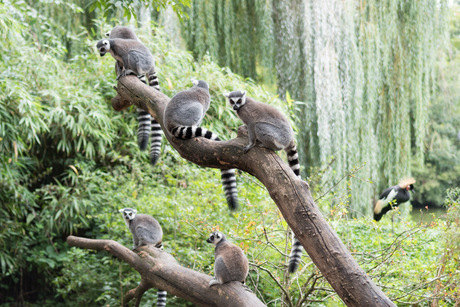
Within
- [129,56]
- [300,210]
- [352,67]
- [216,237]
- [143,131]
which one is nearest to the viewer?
[300,210]

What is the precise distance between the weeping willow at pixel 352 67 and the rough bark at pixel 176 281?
11.0ft

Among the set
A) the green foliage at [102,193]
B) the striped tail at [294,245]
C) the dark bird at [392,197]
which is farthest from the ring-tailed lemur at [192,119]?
the dark bird at [392,197]

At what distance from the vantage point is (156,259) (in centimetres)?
327

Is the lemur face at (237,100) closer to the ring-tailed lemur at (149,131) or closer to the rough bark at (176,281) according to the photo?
the ring-tailed lemur at (149,131)

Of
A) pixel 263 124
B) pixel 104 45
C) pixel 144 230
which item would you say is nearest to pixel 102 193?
pixel 144 230

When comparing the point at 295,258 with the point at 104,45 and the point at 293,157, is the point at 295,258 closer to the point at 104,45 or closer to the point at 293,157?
the point at 293,157

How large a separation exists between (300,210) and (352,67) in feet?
16.6

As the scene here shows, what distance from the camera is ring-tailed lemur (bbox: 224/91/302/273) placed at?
2254 mm

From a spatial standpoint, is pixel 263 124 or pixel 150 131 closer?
pixel 263 124

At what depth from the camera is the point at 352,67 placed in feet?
21.7

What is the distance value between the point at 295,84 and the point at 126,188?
2.90 m

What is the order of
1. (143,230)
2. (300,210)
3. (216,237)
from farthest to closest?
(143,230)
(216,237)
(300,210)

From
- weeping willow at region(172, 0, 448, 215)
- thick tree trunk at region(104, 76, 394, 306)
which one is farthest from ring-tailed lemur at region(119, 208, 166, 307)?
weeping willow at region(172, 0, 448, 215)

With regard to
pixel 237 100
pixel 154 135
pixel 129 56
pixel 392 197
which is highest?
pixel 129 56
